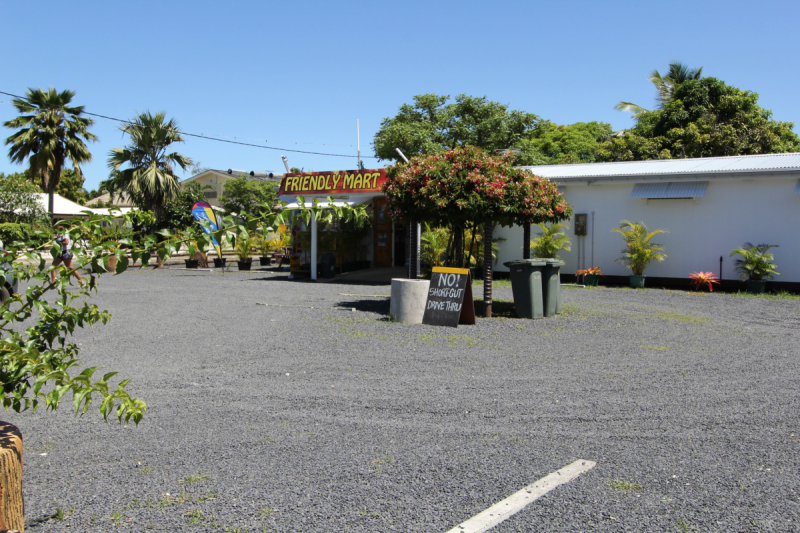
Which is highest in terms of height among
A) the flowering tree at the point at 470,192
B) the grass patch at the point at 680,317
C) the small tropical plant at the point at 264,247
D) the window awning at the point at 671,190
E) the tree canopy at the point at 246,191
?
the tree canopy at the point at 246,191

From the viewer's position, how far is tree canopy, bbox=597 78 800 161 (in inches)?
1008

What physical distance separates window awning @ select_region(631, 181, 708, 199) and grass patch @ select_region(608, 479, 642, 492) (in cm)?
1441

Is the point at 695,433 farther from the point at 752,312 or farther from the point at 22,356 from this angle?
the point at 752,312

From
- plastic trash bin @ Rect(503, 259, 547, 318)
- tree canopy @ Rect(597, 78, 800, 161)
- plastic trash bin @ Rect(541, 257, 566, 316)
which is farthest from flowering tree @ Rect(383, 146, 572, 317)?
tree canopy @ Rect(597, 78, 800, 161)

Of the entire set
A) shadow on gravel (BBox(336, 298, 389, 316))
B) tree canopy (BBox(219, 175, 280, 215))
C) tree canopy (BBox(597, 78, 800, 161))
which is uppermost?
tree canopy (BBox(597, 78, 800, 161))

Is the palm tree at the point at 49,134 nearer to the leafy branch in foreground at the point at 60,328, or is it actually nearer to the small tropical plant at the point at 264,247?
the small tropical plant at the point at 264,247

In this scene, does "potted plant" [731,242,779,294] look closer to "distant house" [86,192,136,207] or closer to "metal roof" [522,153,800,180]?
"metal roof" [522,153,800,180]

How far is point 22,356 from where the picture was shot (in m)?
2.40

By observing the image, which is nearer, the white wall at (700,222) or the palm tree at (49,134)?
the white wall at (700,222)

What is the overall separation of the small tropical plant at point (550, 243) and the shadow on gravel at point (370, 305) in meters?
6.23

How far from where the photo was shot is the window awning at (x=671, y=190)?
16.5m

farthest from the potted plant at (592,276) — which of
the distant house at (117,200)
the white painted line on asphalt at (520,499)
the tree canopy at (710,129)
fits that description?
the distant house at (117,200)

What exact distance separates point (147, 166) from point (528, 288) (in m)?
21.5

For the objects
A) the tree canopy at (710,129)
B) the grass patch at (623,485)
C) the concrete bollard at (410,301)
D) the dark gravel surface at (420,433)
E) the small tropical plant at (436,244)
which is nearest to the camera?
the dark gravel surface at (420,433)
